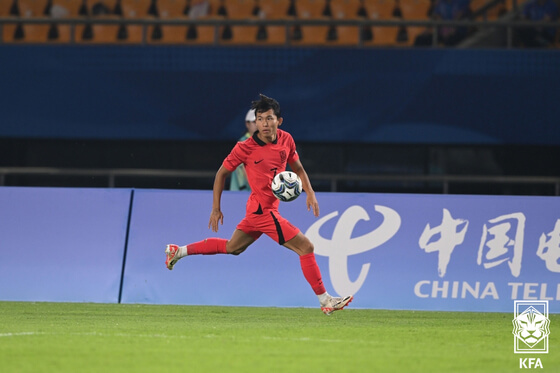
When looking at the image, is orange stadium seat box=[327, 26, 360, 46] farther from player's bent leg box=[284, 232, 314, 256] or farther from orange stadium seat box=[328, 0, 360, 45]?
player's bent leg box=[284, 232, 314, 256]

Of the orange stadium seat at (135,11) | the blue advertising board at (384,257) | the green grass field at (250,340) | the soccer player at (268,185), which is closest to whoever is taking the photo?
the green grass field at (250,340)

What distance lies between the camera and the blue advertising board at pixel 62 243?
1161 cm

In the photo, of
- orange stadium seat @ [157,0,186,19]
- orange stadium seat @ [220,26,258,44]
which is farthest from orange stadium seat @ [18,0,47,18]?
orange stadium seat @ [220,26,258,44]

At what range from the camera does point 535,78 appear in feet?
58.6

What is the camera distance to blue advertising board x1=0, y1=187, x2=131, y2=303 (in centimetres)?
1161

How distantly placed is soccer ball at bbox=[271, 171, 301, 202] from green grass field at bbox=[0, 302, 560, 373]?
1.21m

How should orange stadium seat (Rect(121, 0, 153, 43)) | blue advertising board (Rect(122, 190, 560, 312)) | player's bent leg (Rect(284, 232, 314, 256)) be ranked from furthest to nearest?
1. orange stadium seat (Rect(121, 0, 153, 43))
2. blue advertising board (Rect(122, 190, 560, 312))
3. player's bent leg (Rect(284, 232, 314, 256))

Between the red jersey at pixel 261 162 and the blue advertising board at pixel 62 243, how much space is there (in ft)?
8.02

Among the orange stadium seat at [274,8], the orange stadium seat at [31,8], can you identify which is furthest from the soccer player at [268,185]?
the orange stadium seat at [31,8]

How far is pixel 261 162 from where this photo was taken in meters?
9.80

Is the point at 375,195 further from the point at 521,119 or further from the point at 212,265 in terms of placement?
the point at 521,119

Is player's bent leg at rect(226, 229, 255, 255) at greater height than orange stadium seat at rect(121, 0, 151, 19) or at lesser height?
lesser

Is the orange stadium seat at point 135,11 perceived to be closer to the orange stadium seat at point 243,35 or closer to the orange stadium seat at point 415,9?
the orange stadium seat at point 243,35

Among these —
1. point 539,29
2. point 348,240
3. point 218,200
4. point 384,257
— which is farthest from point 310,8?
point 218,200
